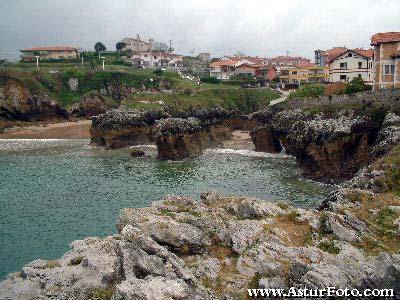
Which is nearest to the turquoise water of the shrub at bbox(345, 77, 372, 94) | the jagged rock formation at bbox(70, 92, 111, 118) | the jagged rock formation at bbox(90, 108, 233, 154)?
the jagged rock formation at bbox(90, 108, 233, 154)

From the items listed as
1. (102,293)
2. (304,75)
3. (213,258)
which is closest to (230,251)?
(213,258)

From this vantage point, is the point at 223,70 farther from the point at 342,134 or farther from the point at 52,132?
the point at 342,134

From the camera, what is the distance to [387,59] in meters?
64.3

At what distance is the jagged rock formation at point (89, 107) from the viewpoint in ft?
412

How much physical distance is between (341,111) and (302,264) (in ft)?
158

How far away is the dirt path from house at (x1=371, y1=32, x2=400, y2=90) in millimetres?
58795

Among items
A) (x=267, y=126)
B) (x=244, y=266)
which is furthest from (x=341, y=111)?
(x=244, y=266)

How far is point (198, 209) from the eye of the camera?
2606cm

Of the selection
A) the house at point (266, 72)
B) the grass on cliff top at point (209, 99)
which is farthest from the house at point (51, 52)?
the grass on cliff top at point (209, 99)

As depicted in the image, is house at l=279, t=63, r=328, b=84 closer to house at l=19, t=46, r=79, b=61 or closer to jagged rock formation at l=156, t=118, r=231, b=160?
jagged rock formation at l=156, t=118, r=231, b=160

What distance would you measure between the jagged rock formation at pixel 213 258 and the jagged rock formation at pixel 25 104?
330ft

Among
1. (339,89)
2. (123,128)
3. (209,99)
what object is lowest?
(123,128)

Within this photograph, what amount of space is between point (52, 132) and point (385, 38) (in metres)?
70.2

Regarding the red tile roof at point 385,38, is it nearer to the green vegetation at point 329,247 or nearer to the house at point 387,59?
the house at point 387,59
